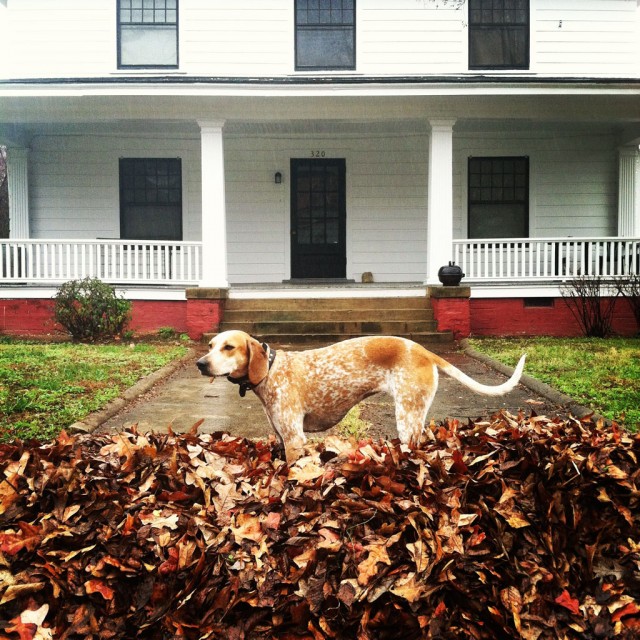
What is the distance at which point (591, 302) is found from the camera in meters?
12.7

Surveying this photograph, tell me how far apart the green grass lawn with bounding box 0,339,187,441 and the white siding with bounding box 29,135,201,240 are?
4.70 meters

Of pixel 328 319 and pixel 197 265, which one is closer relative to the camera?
pixel 328 319

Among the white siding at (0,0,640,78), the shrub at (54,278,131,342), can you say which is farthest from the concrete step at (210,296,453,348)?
the white siding at (0,0,640,78)

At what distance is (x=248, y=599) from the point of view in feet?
7.99

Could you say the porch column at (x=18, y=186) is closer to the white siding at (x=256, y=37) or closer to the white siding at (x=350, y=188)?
the white siding at (x=350, y=188)

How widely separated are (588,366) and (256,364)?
6.56m

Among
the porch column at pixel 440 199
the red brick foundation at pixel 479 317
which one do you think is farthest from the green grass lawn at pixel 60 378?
the porch column at pixel 440 199

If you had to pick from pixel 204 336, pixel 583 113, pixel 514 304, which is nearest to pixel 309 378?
pixel 204 336

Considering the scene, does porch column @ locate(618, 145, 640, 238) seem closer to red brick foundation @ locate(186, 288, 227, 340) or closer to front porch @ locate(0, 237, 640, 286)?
front porch @ locate(0, 237, 640, 286)

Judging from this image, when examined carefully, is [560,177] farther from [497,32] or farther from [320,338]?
[320,338]

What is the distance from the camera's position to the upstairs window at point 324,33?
1504cm

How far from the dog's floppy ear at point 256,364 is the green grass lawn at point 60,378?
8.36 feet

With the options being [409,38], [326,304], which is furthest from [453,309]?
[409,38]

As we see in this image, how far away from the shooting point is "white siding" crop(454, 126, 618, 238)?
619 inches
